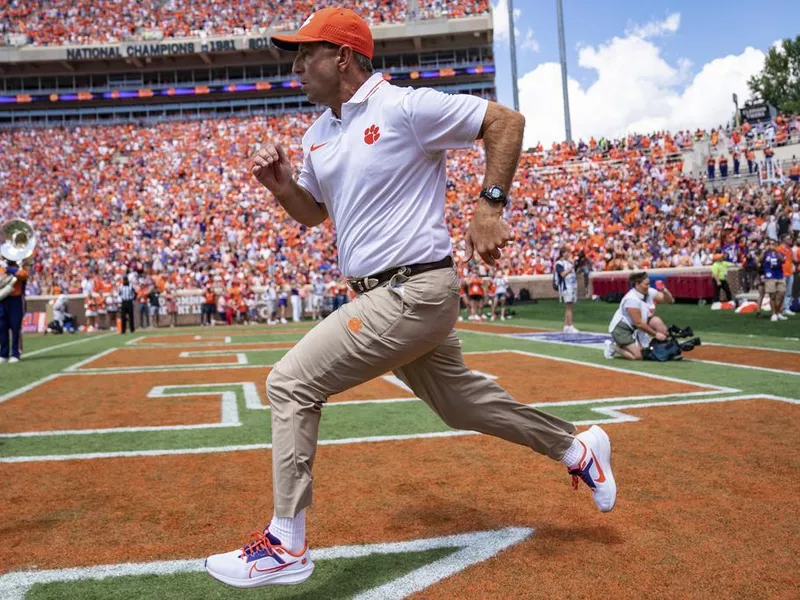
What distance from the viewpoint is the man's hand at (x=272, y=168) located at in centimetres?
305

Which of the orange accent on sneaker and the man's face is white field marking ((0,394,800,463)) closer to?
the orange accent on sneaker

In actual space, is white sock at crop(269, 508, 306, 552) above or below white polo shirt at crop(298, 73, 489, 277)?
below

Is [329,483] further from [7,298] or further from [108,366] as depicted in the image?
[7,298]

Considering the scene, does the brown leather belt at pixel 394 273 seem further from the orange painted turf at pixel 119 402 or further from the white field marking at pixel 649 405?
the orange painted turf at pixel 119 402

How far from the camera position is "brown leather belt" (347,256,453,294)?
2822 mm

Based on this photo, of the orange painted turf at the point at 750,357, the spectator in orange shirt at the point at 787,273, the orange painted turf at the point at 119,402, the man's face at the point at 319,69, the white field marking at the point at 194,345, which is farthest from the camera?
the spectator in orange shirt at the point at 787,273

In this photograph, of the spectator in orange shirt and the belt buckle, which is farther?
the spectator in orange shirt

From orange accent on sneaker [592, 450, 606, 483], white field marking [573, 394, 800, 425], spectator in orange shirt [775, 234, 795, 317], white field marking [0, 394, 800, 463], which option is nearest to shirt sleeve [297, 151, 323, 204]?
orange accent on sneaker [592, 450, 606, 483]

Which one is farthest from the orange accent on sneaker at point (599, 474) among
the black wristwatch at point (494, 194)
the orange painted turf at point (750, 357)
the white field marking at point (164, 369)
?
the white field marking at point (164, 369)

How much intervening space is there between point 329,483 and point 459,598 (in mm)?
1777

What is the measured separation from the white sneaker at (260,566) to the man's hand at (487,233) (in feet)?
4.33

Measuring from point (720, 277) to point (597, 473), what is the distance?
60.1ft

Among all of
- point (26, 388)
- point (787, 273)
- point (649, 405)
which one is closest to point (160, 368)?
point (26, 388)

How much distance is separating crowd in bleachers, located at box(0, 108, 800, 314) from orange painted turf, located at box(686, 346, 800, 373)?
42.8ft
